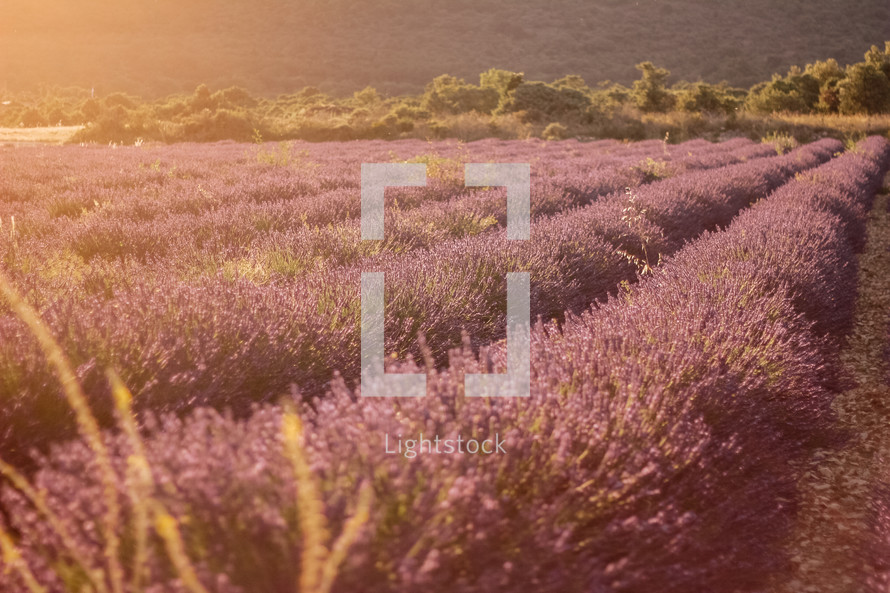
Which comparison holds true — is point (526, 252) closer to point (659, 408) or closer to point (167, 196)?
point (659, 408)

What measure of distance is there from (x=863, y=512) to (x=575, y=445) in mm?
1441

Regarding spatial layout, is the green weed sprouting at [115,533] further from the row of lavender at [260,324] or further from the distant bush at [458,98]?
the distant bush at [458,98]

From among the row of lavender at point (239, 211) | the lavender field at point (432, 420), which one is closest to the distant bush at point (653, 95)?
the row of lavender at point (239, 211)

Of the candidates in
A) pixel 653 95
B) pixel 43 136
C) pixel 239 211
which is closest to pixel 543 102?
pixel 653 95

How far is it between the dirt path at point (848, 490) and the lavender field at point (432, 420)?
13 mm

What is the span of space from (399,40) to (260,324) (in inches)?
2731

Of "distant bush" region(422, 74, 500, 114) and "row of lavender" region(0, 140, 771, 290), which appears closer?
"row of lavender" region(0, 140, 771, 290)

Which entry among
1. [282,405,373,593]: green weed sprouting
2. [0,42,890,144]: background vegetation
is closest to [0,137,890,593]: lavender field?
[282,405,373,593]: green weed sprouting

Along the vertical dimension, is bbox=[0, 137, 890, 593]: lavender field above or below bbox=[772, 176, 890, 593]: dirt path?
above

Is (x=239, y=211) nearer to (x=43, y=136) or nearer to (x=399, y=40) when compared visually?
(x=43, y=136)

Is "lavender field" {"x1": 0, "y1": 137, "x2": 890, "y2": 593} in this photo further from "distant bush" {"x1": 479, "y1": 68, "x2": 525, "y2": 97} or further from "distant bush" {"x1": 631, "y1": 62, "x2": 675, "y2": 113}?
"distant bush" {"x1": 479, "y1": 68, "x2": 525, "y2": 97}

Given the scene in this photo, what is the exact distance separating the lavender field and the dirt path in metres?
0.01

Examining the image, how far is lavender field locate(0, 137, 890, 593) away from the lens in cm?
107

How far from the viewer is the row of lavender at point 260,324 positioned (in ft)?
5.98
